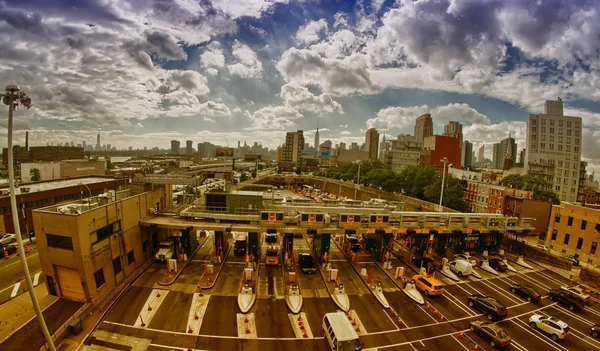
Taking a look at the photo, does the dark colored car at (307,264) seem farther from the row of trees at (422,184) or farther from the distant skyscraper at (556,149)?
the distant skyscraper at (556,149)

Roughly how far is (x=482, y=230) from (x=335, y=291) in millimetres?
23209

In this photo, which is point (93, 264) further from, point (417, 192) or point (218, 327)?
point (417, 192)

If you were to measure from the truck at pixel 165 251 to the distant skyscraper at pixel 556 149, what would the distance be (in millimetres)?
106286

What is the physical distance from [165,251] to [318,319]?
18784 millimetres

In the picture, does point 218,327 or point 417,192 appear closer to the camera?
point 218,327

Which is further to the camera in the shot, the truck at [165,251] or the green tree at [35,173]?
the green tree at [35,173]

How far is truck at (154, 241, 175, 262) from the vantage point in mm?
29109

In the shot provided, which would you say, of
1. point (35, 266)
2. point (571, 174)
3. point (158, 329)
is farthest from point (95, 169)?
point (571, 174)

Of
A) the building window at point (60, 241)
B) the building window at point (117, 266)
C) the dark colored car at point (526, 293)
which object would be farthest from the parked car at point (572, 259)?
the building window at point (60, 241)

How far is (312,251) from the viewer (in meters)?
35.4

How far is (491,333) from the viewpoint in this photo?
18.7m

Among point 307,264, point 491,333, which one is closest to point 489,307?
point 491,333

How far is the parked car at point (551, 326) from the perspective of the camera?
63.4ft

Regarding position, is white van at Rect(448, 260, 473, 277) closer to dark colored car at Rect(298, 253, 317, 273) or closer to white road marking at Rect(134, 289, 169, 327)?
dark colored car at Rect(298, 253, 317, 273)
